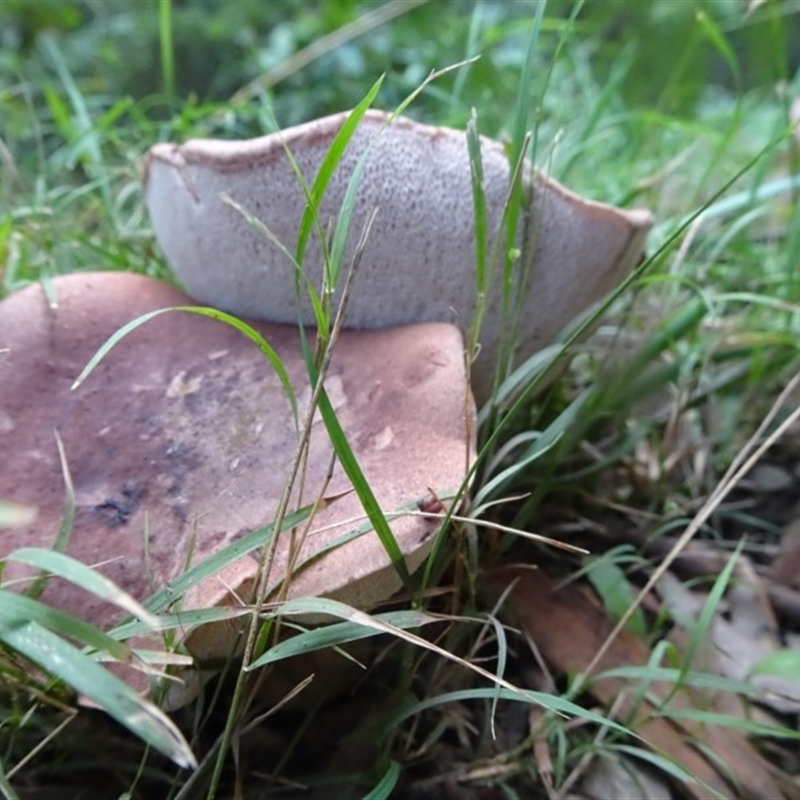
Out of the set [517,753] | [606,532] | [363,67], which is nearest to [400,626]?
[517,753]

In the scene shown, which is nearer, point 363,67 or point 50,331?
point 50,331

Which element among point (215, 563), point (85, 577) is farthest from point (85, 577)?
point (215, 563)

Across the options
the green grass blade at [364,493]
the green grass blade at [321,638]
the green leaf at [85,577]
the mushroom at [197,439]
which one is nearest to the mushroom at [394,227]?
the mushroom at [197,439]

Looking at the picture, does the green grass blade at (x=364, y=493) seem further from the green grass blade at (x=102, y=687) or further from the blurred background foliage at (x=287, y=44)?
the blurred background foliage at (x=287, y=44)

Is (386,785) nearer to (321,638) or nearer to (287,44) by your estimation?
(321,638)

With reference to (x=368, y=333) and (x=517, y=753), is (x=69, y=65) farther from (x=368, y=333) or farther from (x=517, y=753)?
(x=517, y=753)

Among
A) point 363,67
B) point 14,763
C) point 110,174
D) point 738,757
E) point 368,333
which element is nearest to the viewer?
point 14,763
